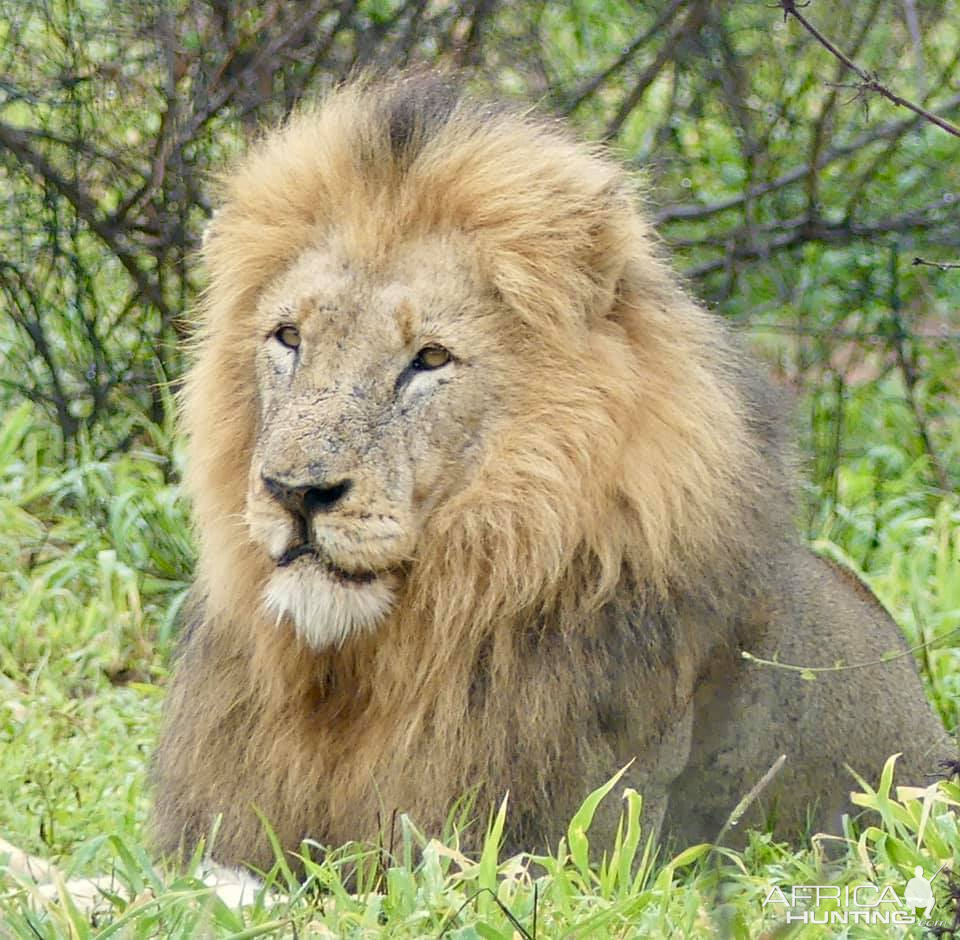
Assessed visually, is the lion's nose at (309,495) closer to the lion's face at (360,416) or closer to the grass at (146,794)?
the lion's face at (360,416)

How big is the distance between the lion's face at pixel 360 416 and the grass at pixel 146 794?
1.73 ft

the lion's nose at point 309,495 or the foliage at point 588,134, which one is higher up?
the foliage at point 588,134

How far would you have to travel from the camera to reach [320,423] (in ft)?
11.6

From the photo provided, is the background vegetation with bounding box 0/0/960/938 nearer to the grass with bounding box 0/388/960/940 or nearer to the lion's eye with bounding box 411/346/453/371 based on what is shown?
the grass with bounding box 0/388/960/940

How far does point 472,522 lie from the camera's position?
12.1 ft

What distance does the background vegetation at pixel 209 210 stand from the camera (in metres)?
5.94

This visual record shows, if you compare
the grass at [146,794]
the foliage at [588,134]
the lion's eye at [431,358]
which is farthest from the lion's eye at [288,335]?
the foliage at [588,134]

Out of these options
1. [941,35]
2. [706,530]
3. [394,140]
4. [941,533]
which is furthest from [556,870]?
[941,35]

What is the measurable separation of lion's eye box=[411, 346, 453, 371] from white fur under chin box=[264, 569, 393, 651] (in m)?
0.46

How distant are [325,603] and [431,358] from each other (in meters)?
0.57

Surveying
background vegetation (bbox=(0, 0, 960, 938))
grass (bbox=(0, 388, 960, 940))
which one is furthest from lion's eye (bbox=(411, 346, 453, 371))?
background vegetation (bbox=(0, 0, 960, 938))

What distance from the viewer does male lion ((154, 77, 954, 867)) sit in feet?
12.0

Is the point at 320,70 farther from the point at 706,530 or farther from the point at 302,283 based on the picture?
the point at 706,530

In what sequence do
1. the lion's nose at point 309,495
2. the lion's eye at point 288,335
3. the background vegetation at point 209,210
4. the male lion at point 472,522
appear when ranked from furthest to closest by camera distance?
the background vegetation at point 209,210
the lion's eye at point 288,335
the male lion at point 472,522
the lion's nose at point 309,495
